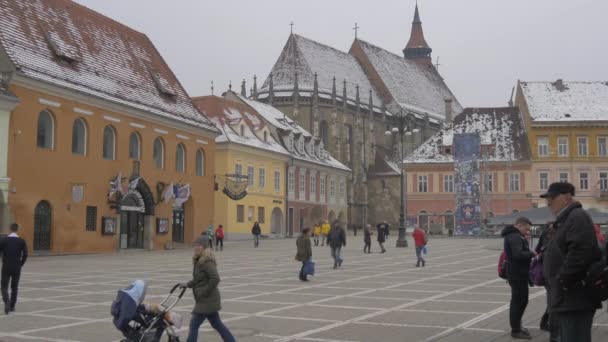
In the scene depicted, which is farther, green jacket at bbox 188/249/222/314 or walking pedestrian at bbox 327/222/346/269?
walking pedestrian at bbox 327/222/346/269

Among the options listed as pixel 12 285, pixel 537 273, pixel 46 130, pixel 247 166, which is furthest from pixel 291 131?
pixel 537 273

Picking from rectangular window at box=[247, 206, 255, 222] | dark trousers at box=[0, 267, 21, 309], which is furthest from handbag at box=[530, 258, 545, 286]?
rectangular window at box=[247, 206, 255, 222]

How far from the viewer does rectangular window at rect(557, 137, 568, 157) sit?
64.4m

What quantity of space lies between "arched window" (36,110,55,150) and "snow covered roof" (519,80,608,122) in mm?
44837

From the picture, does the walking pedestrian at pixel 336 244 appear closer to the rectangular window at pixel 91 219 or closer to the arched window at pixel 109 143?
the rectangular window at pixel 91 219

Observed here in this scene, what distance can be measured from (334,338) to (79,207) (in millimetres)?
24976

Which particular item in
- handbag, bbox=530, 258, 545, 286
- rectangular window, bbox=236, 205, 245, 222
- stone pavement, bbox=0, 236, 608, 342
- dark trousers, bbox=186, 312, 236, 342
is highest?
rectangular window, bbox=236, 205, 245, 222

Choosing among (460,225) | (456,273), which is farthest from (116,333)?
(460,225)

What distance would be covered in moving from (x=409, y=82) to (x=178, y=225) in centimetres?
6245

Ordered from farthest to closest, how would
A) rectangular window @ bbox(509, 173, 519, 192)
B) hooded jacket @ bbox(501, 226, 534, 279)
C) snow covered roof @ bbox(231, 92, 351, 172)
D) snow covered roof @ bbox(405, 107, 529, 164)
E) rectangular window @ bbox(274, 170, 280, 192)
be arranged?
snow covered roof @ bbox(405, 107, 529, 164), rectangular window @ bbox(509, 173, 519, 192), snow covered roof @ bbox(231, 92, 351, 172), rectangular window @ bbox(274, 170, 280, 192), hooded jacket @ bbox(501, 226, 534, 279)

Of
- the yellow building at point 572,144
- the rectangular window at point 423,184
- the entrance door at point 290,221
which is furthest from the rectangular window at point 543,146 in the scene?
the entrance door at point 290,221

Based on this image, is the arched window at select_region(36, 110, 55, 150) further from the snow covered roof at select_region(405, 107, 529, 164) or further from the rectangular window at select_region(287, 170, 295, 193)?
the snow covered roof at select_region(405, 107, 529, 164)

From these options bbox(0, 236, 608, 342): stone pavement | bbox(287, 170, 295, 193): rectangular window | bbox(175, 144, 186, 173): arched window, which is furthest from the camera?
bbox(287, 170, 295, 193): rectangular window

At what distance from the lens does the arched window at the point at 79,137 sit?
32.9m
